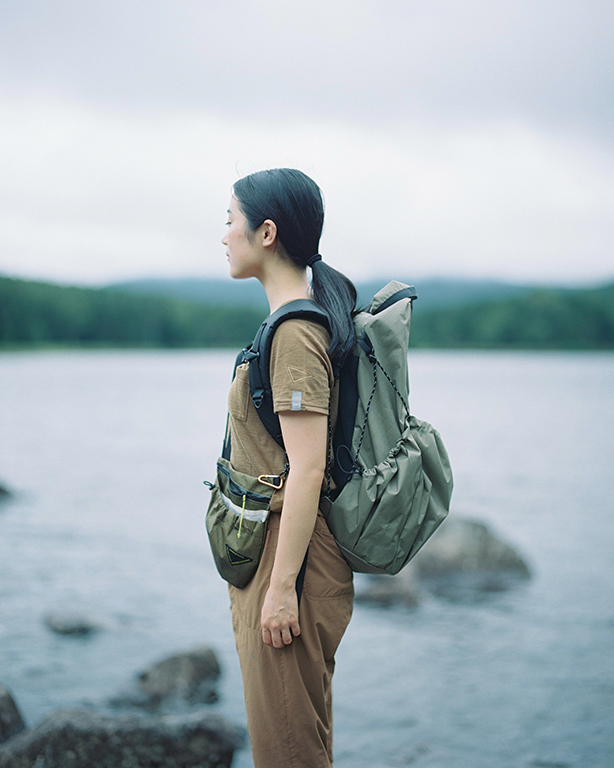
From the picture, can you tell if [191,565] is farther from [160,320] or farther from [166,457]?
[160,320]

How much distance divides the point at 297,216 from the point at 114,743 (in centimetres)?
322

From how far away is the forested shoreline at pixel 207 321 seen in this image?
73.6 m

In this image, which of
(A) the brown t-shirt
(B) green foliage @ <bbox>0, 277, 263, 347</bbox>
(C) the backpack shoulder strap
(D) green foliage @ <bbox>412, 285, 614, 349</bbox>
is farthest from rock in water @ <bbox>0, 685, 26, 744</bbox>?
(D) green foliage @ <bbox>412, 285, 614, 349</bbox>

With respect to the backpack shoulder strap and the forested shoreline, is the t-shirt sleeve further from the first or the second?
the forested shoreline

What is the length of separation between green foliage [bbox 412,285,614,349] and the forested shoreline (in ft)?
0.44

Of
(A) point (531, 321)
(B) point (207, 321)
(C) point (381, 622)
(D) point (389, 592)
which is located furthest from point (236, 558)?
(A) point (531, 321)

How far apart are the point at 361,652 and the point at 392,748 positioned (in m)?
1.70

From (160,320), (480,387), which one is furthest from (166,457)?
(160,320)

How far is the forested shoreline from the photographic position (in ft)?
242

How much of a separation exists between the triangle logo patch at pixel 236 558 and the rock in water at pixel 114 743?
2.38 meters

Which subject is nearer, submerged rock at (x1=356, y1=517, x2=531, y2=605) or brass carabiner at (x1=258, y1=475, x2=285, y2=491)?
brass carabiner at (x1=258, y1=475, x2=285, y2=491)

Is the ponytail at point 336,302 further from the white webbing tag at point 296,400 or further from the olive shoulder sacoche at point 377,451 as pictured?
the white webbing tag at point 296,400

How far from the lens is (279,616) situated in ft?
6.73

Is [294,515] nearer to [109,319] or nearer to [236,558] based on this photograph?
[236,558]
